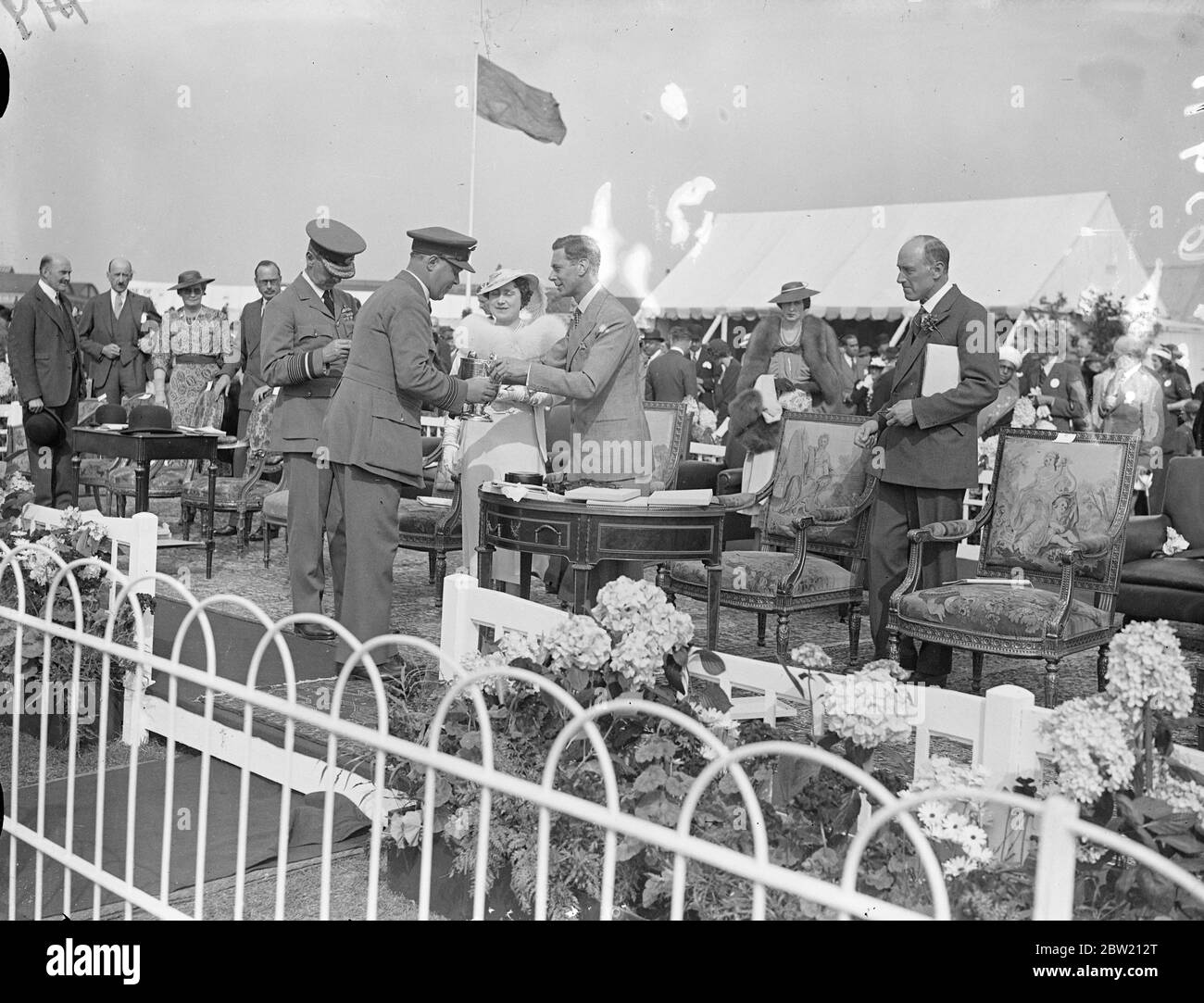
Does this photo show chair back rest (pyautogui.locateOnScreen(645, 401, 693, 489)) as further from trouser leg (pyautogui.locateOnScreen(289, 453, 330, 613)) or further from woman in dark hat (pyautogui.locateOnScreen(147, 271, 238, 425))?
woman in dark hat (pyautogui.locateOnScreen(147, 271, 238, 425))

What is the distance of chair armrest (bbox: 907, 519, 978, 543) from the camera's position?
188 inches

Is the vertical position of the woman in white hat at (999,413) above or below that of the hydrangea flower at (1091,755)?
above

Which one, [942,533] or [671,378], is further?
[671,378]

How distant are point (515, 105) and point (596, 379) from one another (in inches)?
309

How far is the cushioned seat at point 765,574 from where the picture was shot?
504 centimetres

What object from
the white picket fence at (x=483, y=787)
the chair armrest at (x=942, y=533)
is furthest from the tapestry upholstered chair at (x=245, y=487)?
the chair armrest at (x=942, y=533)

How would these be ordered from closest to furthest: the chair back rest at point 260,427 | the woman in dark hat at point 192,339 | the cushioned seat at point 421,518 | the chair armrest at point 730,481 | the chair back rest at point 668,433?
the chair back rest at point 668,433 < the cushioned seat at point 421,518 < the chair armrest at point 730,481 < the chair back rest at point 260,427 < the woman in dark hat at point 192,339

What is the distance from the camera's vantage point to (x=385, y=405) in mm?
4570

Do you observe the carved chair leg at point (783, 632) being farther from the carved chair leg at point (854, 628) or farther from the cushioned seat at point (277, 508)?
the cushioned seat at point (277, 508)

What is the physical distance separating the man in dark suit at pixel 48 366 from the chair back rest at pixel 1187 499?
21.0 ft

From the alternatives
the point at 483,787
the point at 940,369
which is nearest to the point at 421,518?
the point at 940,369

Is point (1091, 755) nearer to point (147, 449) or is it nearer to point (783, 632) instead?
point (783, 632)

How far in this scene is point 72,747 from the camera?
267 cm
